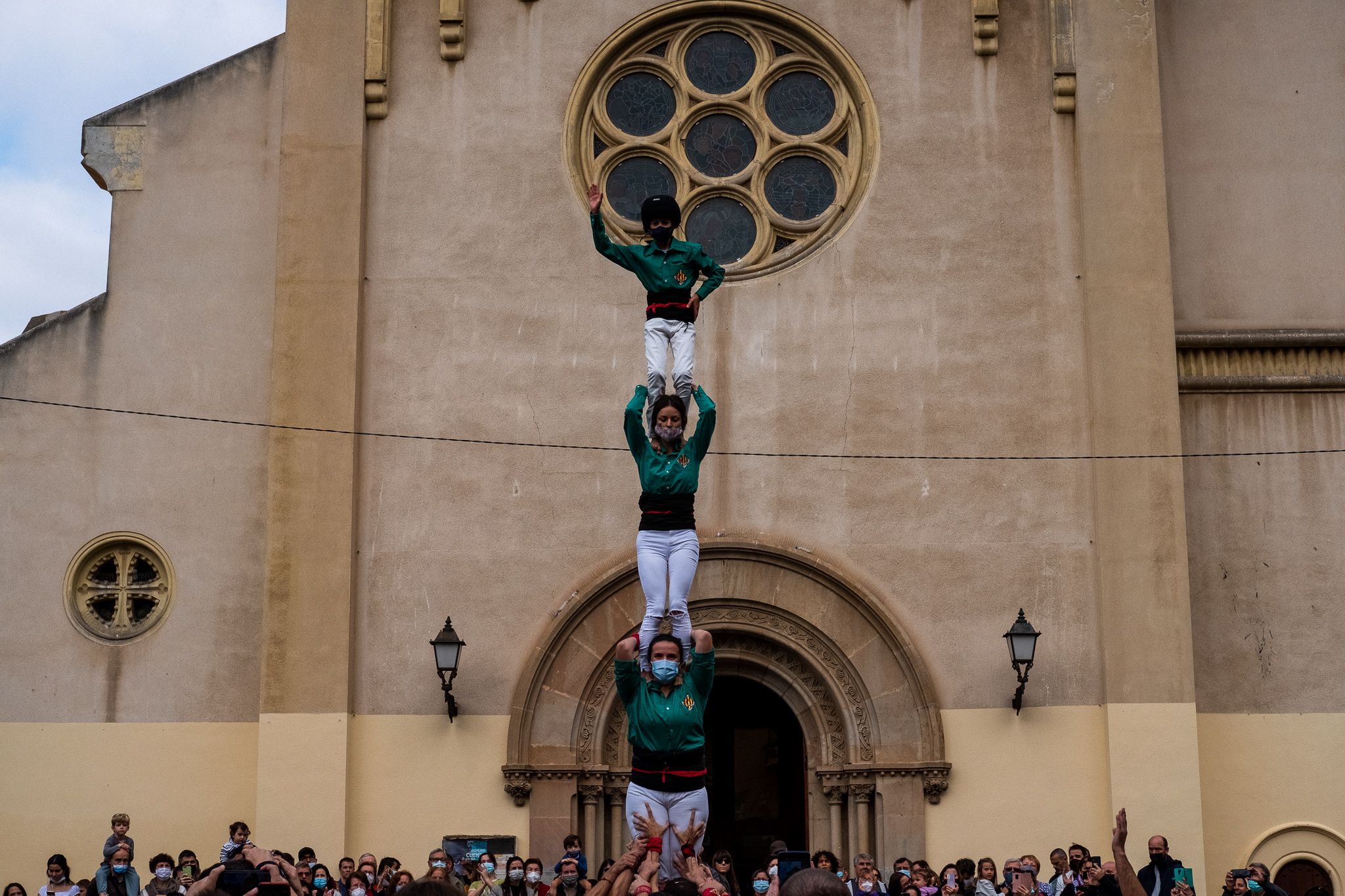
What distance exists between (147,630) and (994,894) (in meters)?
8.52

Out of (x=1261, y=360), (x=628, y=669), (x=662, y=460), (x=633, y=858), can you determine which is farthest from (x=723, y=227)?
(x=633, y=858)

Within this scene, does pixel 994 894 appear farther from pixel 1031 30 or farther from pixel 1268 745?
pixel 1031 30

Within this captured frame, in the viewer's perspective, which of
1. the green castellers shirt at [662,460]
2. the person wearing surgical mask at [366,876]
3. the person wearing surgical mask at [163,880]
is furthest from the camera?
the person wearing surgical mask at [366,876]

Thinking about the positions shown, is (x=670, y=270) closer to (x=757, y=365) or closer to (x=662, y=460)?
(x=662, y=460)

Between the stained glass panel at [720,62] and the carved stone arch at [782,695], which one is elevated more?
the stained glass panel at [720,62]

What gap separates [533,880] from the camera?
15.7 m

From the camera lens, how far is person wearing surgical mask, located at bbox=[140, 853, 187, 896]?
1383 cm

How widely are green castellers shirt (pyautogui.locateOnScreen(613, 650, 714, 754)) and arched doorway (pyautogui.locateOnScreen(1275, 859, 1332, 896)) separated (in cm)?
952

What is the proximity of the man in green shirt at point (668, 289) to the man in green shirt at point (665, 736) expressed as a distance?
5.73 feet

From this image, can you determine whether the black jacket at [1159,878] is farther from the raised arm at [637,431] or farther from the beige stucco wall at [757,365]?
the raised arm at [637,431]

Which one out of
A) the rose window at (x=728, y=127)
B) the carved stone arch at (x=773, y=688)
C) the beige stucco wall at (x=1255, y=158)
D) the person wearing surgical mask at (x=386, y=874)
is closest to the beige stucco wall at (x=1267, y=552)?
the beige stucco wall at (x=1255, y=158)

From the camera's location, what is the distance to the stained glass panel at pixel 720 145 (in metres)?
19.2

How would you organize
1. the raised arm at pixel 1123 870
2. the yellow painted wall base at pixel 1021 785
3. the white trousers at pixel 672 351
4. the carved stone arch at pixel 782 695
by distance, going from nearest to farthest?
1. the raised arm at pixel 1123 870
2. the white trousers at pixel 672 351
3. the yellow painted wall base at pixel 1021 785
4. the carved stone arch at pixel 782 695

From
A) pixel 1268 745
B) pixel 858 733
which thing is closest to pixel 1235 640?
pixel 1268 745
